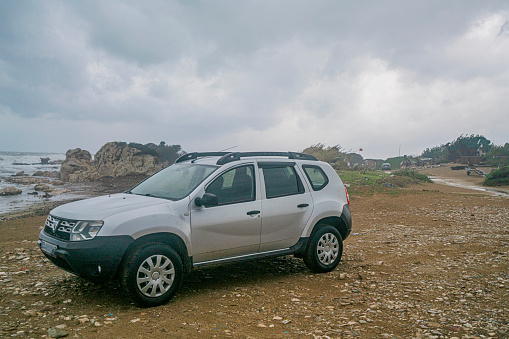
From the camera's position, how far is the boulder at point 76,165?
32184 millimetres

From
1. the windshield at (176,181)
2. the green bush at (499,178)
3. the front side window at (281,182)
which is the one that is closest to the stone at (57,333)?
the windshield at (176,181)

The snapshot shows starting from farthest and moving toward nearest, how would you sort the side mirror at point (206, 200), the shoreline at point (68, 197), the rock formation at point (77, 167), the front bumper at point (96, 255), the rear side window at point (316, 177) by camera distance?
the rock formation at point (77, 167), the shoreline at point (68, 197), the rear side window at point (316, 177), the side mirror at point (206, 200), the front bumper at point (96, 255)

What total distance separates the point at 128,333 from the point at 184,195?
1.93 meters

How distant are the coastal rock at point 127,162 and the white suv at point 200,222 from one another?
81.4ft

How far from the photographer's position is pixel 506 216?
44.8 feet

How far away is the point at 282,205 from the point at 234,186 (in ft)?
2.88

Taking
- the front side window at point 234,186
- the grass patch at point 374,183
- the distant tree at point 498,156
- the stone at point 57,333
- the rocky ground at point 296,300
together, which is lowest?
the rocky ground at point 296,300

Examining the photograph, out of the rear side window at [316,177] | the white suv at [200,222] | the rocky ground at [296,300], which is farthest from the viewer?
the rear side window at [316,177]

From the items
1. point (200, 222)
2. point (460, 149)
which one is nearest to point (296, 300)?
point (200, 222)

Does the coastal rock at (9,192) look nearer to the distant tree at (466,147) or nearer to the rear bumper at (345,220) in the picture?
the rear bumper at (345,220)

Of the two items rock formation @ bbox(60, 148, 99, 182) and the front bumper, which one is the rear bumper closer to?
the front bumper

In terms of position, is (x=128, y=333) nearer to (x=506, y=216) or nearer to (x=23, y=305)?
(x=23, y=305)

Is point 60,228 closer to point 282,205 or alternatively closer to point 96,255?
point 96,255

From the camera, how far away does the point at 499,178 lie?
30984 mm
